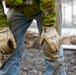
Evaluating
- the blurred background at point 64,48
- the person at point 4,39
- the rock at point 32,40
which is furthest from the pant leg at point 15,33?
the rock at point 32,40

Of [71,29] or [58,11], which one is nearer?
[58,11]

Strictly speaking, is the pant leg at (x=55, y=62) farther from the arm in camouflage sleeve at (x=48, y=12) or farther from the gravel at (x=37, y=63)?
the gravel at (x=37, y=63)

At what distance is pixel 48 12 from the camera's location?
1625 mm

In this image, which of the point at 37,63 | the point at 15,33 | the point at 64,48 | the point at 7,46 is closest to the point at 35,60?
the point at 37,63

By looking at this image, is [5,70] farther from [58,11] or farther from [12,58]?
[58,11]

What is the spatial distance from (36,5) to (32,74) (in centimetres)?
122

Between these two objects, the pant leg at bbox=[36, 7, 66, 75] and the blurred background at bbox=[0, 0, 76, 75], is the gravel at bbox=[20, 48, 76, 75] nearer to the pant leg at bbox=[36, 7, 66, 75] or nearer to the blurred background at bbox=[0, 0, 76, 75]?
the blurred background at bbox=[0, 0, 76, 75]

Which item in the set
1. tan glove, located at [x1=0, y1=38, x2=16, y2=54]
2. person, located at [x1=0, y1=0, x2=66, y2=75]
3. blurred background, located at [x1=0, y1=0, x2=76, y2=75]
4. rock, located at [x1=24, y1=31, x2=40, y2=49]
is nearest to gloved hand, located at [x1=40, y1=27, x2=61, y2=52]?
person, located at [x1=0, y1=0, x2=66, y2=75]

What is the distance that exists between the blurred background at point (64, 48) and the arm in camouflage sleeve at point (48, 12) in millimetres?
1213

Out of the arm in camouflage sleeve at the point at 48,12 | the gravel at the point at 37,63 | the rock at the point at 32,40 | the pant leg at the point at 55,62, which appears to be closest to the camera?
the arm in camouflage sleeve at the point at 48,12

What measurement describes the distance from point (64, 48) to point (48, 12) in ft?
6.15

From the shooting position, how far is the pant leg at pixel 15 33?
179 cm

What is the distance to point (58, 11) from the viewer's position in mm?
1710

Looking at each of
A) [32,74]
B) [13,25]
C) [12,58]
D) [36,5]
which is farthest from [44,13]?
[32,74]
